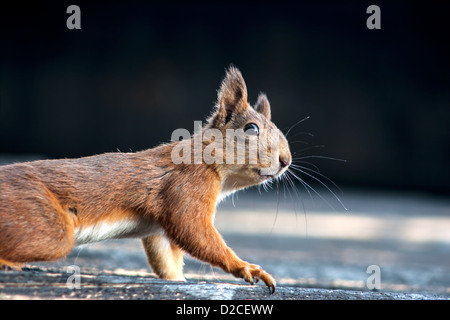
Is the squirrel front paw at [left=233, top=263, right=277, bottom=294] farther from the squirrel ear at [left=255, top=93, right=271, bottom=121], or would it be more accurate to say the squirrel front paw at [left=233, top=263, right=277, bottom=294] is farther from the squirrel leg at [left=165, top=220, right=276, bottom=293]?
the squirrel ear at [left=255, top=93, right=271, bottom=121]

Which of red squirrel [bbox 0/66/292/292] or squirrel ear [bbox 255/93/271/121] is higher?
squirrel ear [bbox 255/93/271/121]

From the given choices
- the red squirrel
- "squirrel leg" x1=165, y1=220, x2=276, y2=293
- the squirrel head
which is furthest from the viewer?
the squirrel head

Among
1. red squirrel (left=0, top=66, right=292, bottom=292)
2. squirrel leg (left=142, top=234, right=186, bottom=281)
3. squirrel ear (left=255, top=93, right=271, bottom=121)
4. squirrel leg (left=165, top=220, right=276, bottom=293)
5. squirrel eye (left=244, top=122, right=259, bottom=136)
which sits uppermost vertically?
squirrel ear (left=255, top=93, right=271, bottom=121)

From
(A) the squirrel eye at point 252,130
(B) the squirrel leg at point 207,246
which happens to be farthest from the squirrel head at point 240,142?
(B) the squirrel leg at point 207,246

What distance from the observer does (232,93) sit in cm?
146

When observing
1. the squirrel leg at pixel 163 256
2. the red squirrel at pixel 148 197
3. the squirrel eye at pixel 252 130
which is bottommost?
the squirrel leg at pixel 163 256

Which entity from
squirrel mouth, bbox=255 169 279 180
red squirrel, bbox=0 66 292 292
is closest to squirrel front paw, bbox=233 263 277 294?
red squirrel, bbox=0 66 292 292

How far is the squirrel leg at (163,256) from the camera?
4.77ft

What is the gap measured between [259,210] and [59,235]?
2286mm

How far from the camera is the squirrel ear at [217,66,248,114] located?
1.45 metres

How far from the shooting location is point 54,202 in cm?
119

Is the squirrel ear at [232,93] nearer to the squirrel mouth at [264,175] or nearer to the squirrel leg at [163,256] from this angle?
the squirrel mouth at [264,175]

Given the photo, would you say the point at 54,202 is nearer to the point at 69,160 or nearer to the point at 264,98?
the point at 69,160

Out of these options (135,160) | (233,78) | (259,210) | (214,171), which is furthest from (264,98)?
(259,210)
